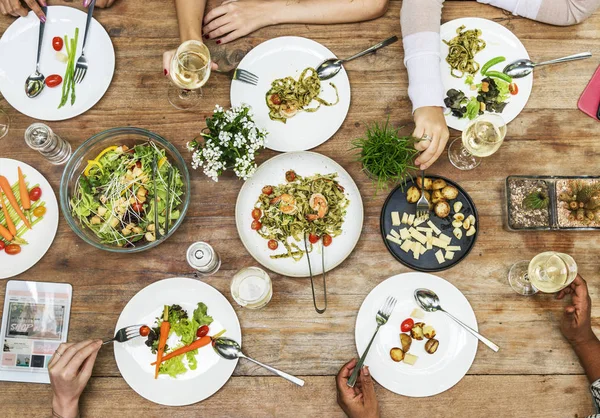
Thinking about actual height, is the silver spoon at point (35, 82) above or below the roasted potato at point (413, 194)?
above

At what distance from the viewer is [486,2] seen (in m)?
2.15

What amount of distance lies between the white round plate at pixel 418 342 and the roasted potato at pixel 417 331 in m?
Answer: 0.03

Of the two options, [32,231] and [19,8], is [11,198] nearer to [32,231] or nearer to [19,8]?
[32,231]

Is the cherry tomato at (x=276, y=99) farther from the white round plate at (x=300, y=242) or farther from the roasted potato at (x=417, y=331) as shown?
the roasted potato at (x=417, y=331)

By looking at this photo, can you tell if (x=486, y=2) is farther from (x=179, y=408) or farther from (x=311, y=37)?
(x=179, y=408)

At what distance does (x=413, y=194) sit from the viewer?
2.05m

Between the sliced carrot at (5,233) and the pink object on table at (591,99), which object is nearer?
the sliced carrot at (5,233)

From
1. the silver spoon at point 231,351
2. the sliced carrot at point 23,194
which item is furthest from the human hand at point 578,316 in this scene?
the sliced carrot at point 23,194

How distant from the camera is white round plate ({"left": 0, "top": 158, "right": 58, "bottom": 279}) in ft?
6.56

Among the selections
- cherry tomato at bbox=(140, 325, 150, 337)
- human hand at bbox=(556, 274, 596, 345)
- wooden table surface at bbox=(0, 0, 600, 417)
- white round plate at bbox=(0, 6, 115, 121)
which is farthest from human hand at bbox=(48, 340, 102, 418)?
human hand at bbox=(556, 274, 596, 345)

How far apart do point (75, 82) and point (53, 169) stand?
414 millimetres

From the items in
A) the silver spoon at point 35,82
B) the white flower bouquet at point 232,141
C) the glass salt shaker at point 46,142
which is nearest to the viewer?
the white flower bouquet at point 232,141

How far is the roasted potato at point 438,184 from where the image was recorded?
205cm

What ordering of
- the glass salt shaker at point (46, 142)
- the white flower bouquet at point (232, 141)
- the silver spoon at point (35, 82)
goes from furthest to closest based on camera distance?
the silver spoon at point (35, 82)
the glass salt shaker at point (46, 142)
the white flower bouquet at point (232, 141)
